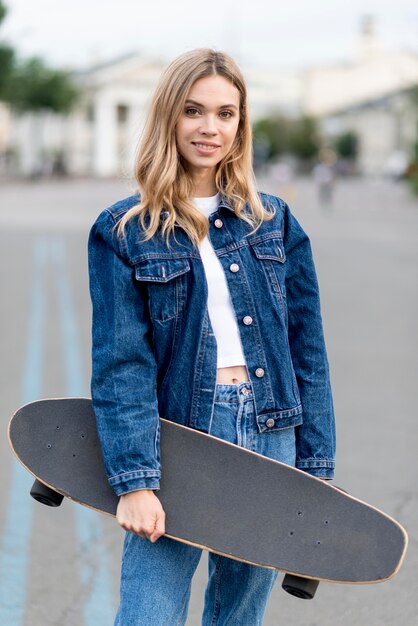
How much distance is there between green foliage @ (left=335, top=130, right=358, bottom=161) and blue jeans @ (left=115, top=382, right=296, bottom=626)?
109 metres

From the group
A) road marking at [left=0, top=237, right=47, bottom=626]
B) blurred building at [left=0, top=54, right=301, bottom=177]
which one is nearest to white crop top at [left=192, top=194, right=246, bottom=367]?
road marking at [left=0, top=237, right=47, bottom=626]

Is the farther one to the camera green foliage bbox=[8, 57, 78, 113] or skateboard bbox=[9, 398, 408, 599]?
green foliage bbox=[8, 57, 78, 113]

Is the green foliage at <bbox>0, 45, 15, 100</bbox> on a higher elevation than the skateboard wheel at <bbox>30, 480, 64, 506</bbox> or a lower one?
higher

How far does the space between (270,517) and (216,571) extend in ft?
1.06

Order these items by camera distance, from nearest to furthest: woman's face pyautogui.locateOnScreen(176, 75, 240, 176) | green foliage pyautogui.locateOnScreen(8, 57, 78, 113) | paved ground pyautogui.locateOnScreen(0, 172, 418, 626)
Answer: woman's face pyautogui.locateOnScreen(176, 75, 240, 176)
paved ground pyautogui.locateOnScreen(0, 172, 418, 626)
green foliage pyautogui.locateOnScreen(8, 57, 78, 113)

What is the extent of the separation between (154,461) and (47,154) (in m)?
90.9

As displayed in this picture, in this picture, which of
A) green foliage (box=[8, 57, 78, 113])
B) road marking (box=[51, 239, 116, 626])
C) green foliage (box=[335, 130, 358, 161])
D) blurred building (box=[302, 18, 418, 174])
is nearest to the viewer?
road marking (box=[51, 239, 116, 626])

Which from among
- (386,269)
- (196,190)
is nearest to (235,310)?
(196,190)

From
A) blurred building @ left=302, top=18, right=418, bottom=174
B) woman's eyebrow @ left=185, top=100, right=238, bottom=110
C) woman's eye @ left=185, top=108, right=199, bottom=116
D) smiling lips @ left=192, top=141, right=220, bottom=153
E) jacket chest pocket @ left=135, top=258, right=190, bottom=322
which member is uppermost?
woman's eyebrow @ left=185, top=100, right=238, bottom=110

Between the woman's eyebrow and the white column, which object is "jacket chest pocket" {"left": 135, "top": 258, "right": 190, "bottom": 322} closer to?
the woman's eyebrow

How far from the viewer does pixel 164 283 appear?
2.62 meters

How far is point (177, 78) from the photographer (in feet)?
8.77

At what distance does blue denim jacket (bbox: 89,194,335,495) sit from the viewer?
8.54 ft

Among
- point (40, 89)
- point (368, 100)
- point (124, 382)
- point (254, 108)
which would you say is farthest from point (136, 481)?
point (254, 108)
